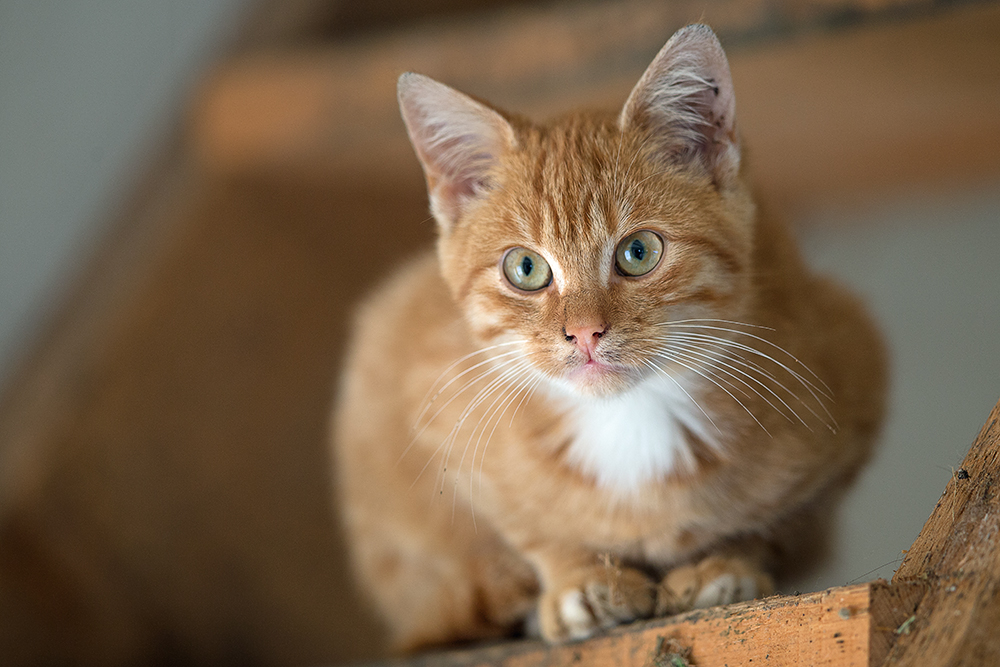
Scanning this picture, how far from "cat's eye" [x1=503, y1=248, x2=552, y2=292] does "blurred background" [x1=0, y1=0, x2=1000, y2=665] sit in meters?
0.94

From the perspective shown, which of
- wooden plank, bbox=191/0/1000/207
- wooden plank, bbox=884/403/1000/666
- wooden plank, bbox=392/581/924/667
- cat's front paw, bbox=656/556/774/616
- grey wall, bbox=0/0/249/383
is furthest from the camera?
grey wall, bbox=0/0/249/383

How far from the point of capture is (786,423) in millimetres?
1525

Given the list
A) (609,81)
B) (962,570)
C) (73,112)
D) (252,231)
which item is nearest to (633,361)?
(962,570)

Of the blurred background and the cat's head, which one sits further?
the blurred background

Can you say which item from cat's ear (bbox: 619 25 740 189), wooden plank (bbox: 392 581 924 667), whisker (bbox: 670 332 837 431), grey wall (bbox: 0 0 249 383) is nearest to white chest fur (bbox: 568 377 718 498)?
whisker (bbox: 670 332 837 431)

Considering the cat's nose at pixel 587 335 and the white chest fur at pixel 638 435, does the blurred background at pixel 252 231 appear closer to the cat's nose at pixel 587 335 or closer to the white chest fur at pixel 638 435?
the white chest fur at pixel 638 435

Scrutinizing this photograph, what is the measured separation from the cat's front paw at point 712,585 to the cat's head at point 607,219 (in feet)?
1.15

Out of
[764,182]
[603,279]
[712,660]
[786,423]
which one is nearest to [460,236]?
[603,279]

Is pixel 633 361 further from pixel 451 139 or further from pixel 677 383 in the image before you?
pixel 451 139

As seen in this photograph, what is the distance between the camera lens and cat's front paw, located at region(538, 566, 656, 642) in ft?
4.92

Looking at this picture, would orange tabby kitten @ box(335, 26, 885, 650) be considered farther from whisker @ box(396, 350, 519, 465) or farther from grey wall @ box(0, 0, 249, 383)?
grey wall @ box(0, 0, 249, 383)

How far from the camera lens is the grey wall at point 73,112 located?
2.80 m

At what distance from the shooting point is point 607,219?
1438 millimetres

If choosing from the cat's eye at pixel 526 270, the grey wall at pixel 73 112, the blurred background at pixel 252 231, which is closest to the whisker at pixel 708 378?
the cat's eye at pixel 526 270
